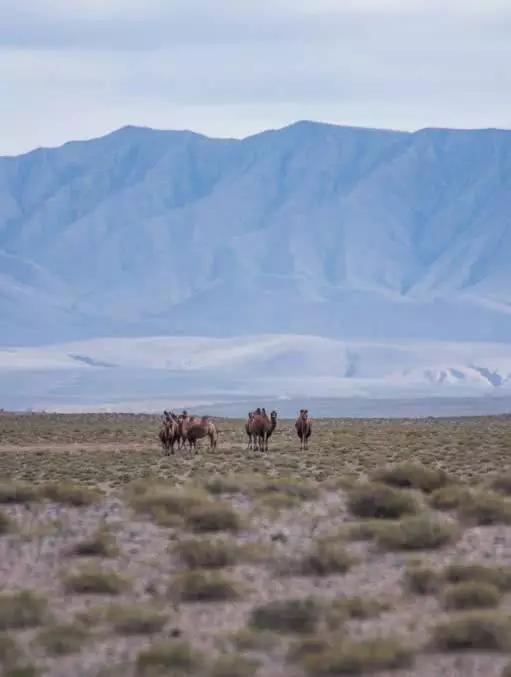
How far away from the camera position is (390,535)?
21016mm

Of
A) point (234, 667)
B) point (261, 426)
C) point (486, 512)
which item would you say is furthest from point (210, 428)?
point (234, 667)

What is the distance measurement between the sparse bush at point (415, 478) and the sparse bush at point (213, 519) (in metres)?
6.38

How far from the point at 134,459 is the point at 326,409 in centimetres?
11623

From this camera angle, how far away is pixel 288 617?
16.2m

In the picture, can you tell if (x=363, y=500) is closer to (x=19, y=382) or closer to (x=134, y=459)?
(x=134, y=459)

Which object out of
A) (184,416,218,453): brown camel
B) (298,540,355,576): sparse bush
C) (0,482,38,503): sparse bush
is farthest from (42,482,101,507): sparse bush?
(184,416,218,453): brown camel

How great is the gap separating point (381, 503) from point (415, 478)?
497cm

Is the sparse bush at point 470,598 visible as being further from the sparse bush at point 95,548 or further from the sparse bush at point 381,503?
the sparse bush at point 381,503

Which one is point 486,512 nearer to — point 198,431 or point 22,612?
point 22,612

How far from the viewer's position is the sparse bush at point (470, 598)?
16.8 metres

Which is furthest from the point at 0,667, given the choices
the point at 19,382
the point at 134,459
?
the point at 19,382

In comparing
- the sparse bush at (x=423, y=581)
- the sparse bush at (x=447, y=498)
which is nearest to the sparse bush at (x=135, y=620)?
the sparse bush at (x=423, y=581)

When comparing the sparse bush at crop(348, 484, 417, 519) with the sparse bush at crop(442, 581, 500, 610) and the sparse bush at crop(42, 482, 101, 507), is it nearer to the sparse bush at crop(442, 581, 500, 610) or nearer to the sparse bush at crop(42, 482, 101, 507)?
the sparse bush at crop(42, 482, 101, 507)

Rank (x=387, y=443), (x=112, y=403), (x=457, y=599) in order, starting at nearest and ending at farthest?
(x=457, y=599) → (x=387, y=443) → (x=112, y=403)
